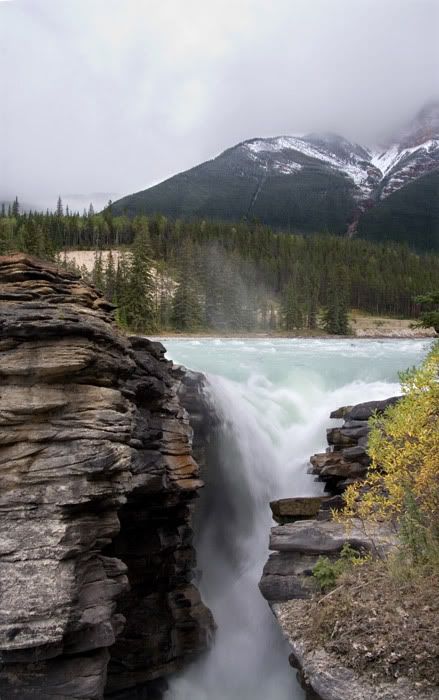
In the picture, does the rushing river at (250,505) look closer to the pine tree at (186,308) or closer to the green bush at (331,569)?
the green bush at (331,569)

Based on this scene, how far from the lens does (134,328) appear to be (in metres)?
69.6

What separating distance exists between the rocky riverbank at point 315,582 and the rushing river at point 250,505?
1.55 meters

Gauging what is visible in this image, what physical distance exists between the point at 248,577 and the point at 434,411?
868 centimetres

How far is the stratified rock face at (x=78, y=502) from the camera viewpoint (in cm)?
950

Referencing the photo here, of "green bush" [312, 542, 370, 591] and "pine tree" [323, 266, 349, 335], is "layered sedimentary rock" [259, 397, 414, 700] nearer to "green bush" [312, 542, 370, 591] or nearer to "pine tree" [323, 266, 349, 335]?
"green bush" [312, 542, 370, 591]

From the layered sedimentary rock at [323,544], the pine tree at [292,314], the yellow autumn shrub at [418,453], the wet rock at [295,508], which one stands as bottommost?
the pine tree at [292,314]

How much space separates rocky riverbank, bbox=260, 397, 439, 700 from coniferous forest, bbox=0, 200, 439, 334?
47.6 m

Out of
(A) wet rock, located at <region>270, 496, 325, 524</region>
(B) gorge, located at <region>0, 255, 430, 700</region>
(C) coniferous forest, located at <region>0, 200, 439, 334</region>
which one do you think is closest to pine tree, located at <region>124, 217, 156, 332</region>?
(C) coniferous forest, located at <region>0, 200, 439, 334</region>

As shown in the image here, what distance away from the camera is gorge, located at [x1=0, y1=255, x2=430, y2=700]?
966 cm

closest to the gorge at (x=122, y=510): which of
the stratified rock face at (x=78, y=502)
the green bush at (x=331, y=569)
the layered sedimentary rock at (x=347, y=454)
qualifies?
the stratified rock face at (x=78, y=502)

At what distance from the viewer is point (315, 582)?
10383mm

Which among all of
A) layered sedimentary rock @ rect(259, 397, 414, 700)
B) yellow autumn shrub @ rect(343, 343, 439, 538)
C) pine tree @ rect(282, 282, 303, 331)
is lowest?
pine tree @ rect(282, 282, 303, 331)

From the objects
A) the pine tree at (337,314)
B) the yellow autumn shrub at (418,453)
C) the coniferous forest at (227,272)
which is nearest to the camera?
the yellow autumn shrub at (418,453)

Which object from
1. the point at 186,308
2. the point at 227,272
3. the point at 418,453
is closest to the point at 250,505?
the point at 418,453
